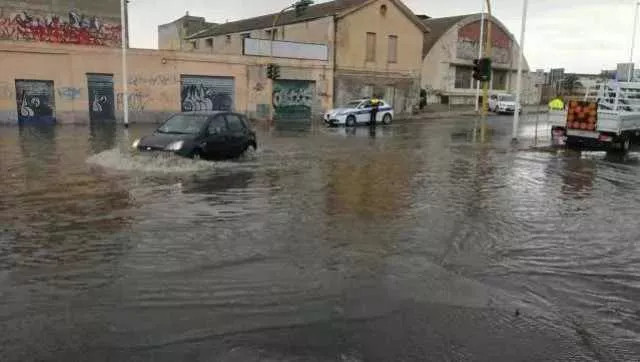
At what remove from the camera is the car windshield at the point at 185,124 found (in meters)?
14.2

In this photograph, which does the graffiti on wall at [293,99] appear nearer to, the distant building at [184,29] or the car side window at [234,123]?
the car side window at [234,123]

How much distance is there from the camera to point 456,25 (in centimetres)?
5278

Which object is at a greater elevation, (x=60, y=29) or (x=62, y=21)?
(x=62, y=21)

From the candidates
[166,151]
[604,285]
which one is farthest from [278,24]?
[604,285]

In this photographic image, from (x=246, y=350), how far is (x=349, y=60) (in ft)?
122

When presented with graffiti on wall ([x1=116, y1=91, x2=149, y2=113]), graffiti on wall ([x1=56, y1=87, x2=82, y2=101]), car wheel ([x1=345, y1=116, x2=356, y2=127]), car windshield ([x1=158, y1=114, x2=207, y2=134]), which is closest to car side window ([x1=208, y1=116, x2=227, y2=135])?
car windshield ([x1=158, y1=114, x2=207, y2=134])

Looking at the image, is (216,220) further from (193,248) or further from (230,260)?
(230,260)

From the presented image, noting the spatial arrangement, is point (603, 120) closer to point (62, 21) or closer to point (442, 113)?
point (442, 113)

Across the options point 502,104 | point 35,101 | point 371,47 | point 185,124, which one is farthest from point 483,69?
point 502,104

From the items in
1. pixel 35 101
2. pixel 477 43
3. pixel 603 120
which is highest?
pixel 477 43

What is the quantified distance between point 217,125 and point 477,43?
4490 cm

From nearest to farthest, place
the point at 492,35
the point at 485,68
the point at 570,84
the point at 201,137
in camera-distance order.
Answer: the point at 201,137 < the point at 485,68 < the point at 492,35 < the point at 570,84

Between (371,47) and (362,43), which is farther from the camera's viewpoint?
(371,47)

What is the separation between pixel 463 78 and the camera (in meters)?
54.7
